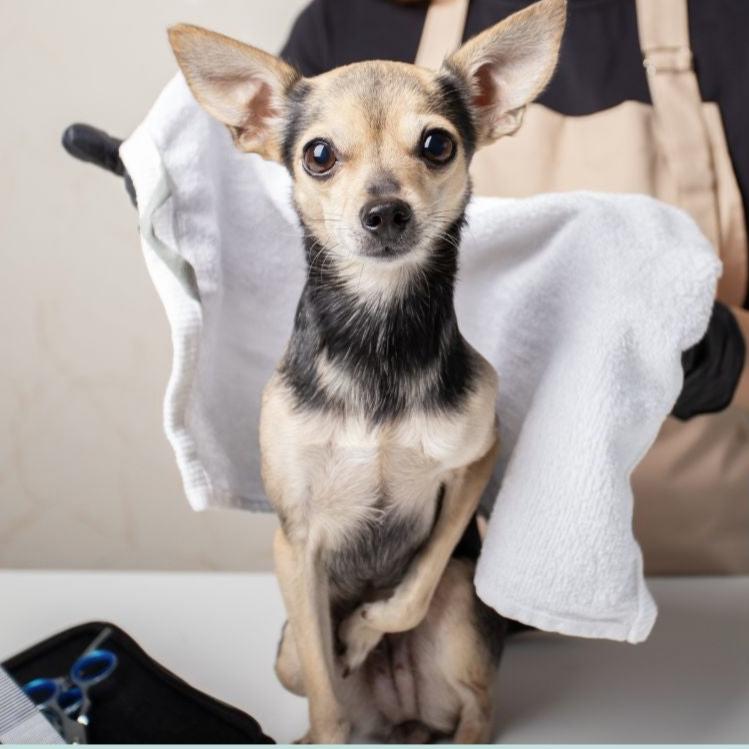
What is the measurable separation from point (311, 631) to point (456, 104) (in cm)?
46

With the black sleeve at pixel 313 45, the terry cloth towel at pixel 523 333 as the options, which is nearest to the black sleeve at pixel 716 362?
the terry cloth towel at pixel 523 333

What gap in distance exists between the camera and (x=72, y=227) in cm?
157

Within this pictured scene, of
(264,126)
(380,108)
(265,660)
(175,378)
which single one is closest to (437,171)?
(380,108)

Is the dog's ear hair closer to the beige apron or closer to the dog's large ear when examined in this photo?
the dog's large ear

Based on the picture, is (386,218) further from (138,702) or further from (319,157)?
(138,702)

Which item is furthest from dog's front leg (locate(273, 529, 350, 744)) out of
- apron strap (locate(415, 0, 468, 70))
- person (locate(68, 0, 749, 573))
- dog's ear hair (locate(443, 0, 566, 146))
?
apron strap (locate(415, 0, 468, 70))

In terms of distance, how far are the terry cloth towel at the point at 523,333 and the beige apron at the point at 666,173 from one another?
1.25 ft

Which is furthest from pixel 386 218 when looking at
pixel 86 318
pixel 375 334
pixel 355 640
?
pixel 86 318

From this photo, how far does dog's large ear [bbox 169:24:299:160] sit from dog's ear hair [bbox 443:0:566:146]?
14 cm

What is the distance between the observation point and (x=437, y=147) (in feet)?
2.30

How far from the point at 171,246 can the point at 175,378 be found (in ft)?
0.37

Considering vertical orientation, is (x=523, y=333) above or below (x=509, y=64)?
below

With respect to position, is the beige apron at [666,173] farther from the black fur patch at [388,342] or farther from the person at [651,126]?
the black fur patch at [388,342]

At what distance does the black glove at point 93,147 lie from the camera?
78 centimetres
